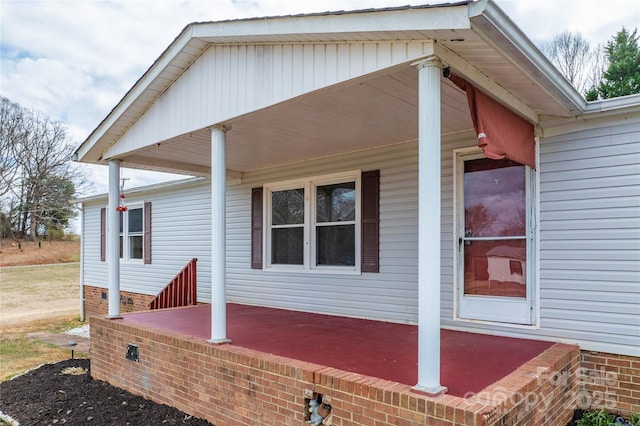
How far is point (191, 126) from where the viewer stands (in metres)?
4.52

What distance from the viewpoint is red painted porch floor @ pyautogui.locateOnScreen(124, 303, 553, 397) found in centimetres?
309

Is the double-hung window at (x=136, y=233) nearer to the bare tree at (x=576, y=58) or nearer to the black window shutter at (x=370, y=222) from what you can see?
the black window shutter at (x=370, y=222)

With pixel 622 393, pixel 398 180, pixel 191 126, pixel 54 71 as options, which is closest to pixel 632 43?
pixel 398 180

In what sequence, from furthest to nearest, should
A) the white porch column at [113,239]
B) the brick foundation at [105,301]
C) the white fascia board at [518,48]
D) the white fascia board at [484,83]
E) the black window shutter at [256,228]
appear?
the brick foundation at [105,301] → the black window shutter at [256,228] → the white porch column at [113,239] → the white fascia board at [484,83] → the white fascia board at [518,48]

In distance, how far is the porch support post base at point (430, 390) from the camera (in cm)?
251

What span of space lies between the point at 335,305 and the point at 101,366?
301 centimetres

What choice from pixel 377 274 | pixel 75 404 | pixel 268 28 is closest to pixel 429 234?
pixel 268 28

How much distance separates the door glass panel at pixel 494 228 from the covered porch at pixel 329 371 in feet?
1.80

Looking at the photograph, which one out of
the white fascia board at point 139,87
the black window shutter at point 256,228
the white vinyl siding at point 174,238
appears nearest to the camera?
the white fascia board at point 139,87

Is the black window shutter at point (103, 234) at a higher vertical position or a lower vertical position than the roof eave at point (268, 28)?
lower

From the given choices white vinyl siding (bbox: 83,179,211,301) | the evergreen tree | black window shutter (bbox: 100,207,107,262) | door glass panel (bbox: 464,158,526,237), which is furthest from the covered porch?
the evergreen tree

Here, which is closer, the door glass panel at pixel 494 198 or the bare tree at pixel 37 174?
the door glass panel at pixel 494 198

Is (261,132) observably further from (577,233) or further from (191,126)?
(577,233)

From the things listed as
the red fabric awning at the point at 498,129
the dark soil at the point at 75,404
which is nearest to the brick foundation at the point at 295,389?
the dark soil at the point at 75,404
